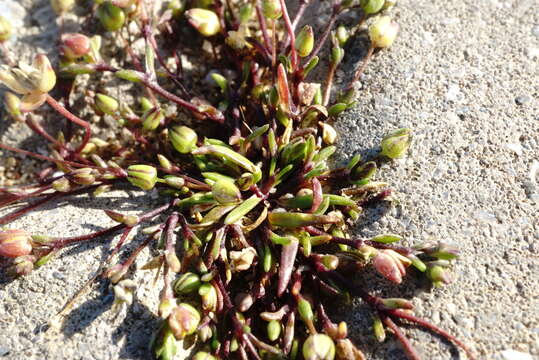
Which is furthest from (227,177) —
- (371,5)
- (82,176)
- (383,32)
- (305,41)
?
(371,5)

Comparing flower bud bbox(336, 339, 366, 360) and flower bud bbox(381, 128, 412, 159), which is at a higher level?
flower bud bbox(381, 128, 412, 159)

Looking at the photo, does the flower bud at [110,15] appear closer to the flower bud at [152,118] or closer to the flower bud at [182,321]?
the flower bud at [152,118]

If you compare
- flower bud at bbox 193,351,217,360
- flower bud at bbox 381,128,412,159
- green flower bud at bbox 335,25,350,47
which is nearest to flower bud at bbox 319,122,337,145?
flower bud at bbox 381,128,412,159

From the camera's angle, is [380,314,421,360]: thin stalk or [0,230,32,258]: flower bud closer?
[380,314,421,360]: thin stalk

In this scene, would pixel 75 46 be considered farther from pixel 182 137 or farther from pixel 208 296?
pixel 208 296

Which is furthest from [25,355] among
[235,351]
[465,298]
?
[465,298]

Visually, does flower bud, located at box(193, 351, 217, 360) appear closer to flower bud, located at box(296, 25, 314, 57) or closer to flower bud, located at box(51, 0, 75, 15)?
flower bud, located at box(296, 25, 314, 57)

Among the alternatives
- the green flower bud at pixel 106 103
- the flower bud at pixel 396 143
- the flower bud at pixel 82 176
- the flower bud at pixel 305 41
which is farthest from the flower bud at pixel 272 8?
the flower bud at pixel 82 176
